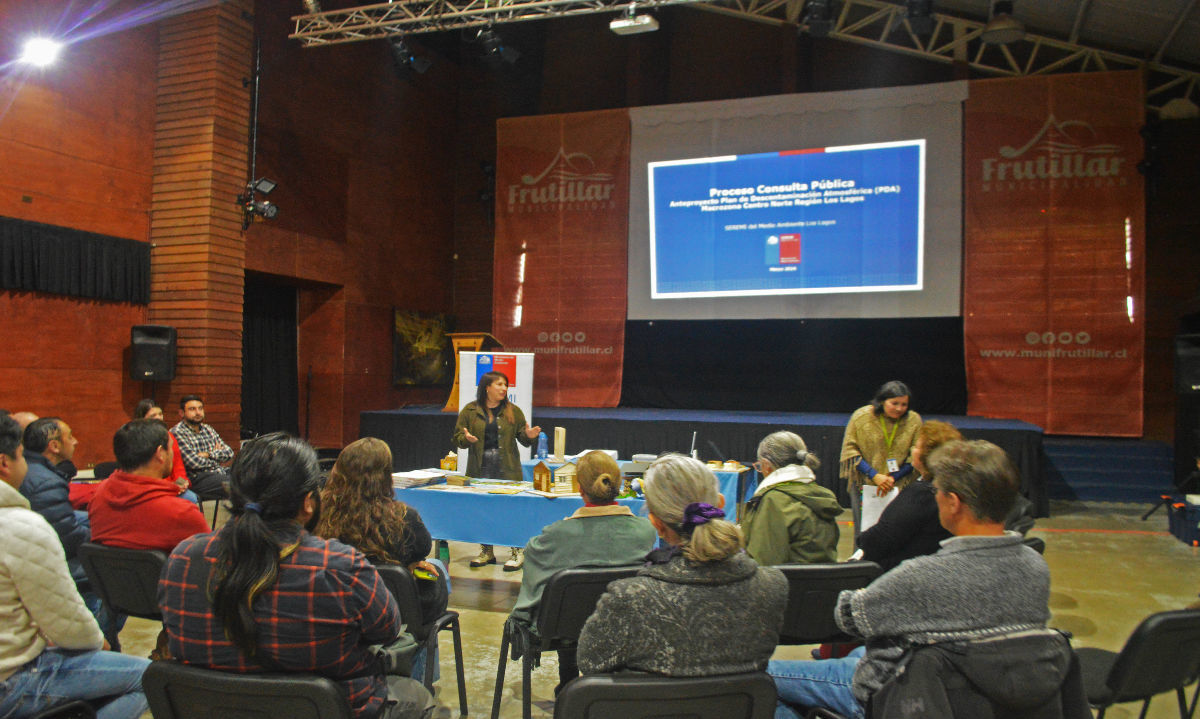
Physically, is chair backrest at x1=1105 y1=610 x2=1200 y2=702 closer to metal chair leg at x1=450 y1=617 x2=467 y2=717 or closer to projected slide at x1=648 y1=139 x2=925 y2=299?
metal chair leg at x1=450 y1=617 x2=467 y2=717

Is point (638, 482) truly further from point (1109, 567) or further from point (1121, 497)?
point (1121, 497)

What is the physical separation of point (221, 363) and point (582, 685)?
24.0 ft

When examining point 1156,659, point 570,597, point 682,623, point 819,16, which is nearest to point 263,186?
point 819,16

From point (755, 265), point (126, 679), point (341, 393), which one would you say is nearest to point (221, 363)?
point (341, 393)

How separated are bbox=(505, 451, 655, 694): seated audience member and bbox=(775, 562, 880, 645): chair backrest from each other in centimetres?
46

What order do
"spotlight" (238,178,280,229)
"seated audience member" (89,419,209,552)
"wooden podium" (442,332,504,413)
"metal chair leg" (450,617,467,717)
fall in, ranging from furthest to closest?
"wooden podium" (442,332,504,413), "spotlight" (238,178,280,229), "metal chair leg" (450,617,467,717), "seated audience member" (89,419,209,552)

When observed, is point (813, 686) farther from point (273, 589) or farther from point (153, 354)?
point (153, 354)

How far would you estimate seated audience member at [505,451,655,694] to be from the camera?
7.74 feet

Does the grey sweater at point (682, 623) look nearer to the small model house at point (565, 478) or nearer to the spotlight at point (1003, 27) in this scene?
the small model house at point (565, 478)

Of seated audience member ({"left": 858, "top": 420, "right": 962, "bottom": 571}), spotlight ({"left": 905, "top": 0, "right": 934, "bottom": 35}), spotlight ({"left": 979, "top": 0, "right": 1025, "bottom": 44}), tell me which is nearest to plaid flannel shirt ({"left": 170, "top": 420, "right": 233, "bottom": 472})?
seated audience member ({"left": 858, "top": 420, "right": 962, "bottom": 571})

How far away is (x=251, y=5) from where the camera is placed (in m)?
8.05

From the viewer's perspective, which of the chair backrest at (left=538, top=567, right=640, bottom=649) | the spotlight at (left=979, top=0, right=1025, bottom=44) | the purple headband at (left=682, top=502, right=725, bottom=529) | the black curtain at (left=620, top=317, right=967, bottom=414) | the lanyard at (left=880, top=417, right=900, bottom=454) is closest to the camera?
the purple headband at (left=682, top=502, right=725, bottom=529)

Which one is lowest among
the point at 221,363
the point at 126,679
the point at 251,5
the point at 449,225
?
the point at 126,679

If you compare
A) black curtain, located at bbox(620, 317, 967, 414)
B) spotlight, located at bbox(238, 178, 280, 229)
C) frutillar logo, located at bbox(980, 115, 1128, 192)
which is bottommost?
black curtain, located at bbox(620, 317, 967, 414)
